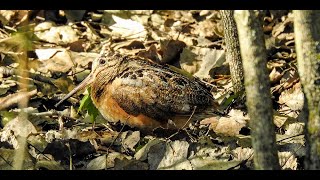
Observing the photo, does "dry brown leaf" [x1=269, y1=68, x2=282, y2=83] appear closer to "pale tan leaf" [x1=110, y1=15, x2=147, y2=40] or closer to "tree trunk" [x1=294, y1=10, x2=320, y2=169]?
"pale tan leaf" [x1=110, y1=15, x2=147, y2=40]

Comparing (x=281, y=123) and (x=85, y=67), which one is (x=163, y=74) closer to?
(x=281, y=123)

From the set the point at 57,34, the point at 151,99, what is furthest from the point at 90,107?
the point at 57,34

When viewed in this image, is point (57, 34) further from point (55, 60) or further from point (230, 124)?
point (230, 124)

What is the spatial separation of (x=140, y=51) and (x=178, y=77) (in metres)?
1.80

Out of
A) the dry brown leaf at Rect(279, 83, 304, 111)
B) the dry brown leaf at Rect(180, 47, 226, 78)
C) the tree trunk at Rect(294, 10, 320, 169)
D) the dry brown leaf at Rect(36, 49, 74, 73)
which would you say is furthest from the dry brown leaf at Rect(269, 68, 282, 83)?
the tree trunk at Rect(294, 10, 320, 169)

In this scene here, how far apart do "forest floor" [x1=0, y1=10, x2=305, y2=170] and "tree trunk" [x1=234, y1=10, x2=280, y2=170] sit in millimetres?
1169

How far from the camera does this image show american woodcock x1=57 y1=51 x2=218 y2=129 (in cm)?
630

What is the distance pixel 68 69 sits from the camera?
8.00 m

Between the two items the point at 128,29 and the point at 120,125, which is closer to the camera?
the point at 120,125

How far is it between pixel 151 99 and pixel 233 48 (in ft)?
3.60

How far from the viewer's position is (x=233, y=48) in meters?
6.96

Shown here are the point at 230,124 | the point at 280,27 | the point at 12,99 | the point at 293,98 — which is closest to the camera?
the point at 230,124
